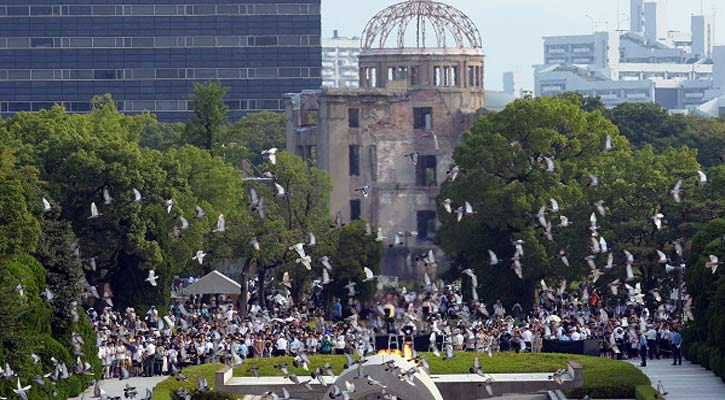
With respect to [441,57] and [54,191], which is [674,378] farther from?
[441,57]

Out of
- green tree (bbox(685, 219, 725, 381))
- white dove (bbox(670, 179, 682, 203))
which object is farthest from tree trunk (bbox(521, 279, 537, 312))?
green tree (bbox(685, 219, 725, 381))

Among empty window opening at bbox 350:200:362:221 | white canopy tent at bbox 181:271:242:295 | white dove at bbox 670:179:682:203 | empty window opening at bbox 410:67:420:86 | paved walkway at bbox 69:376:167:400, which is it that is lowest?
paved walkway at bbox 69:376:167:400

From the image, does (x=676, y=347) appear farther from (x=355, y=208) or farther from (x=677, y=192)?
(x=355, y=208)

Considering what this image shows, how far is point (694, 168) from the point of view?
90.0 m

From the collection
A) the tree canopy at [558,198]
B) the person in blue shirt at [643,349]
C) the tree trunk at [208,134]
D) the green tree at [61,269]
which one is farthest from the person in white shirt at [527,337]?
the tree trunk at [208,134]

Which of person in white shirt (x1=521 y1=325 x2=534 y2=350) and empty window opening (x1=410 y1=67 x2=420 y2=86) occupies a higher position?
empty window opening (x1=410 y1=67 x2=420 y2=86)

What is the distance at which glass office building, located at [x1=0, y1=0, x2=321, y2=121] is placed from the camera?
17900 centimetres

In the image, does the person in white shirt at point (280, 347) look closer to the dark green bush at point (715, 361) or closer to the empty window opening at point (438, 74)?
the dark green bush at point (715, 361)

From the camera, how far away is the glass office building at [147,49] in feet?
587

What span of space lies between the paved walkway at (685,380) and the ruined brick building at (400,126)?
50.3m

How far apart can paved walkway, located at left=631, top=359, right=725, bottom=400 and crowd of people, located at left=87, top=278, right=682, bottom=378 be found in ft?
2.31

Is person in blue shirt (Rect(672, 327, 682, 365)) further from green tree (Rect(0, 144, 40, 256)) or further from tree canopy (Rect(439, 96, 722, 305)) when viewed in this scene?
green tree (Rect(0, 144, 40, 256))

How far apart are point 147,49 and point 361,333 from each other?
11065 cm

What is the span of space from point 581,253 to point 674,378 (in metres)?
19.9
